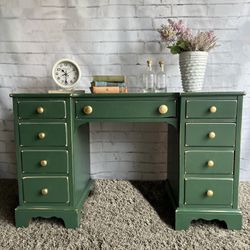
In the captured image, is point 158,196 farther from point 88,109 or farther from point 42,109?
point 42,109

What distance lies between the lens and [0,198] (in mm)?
1815

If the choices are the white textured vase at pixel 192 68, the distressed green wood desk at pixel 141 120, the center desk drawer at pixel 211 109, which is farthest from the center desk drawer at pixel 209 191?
the white textured vase at pixel 192 68

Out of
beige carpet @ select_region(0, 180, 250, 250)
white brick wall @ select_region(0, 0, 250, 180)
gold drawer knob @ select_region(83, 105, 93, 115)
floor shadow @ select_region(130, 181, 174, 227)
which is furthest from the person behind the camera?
white brick wall @ select_region(0, 0, 250, 180)

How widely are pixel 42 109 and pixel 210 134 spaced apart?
94 cm

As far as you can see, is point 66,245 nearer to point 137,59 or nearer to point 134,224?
point 134,224

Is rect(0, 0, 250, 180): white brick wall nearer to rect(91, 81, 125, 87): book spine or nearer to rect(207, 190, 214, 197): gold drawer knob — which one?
rect(91, 81, 125, 87): book spine

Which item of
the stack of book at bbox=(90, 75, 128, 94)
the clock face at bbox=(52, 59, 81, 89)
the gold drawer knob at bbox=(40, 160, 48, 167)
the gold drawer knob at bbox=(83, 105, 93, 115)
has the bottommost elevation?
the gold drawer knob at bbox=(40, 160, 48, 167)

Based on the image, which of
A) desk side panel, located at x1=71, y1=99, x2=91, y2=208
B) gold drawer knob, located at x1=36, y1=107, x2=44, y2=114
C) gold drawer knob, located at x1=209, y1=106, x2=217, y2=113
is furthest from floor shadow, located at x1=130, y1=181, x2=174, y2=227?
gold drawer knob, located at x1=36, y1=107, x2=44, y2=114

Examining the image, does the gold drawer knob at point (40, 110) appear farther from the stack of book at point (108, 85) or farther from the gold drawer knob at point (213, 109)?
the gold drawer knob at point (213, 109)

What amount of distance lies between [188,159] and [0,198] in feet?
4.35

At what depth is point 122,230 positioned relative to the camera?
58.1 inches

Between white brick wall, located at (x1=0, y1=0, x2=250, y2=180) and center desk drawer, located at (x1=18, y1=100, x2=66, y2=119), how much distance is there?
575 millimetres

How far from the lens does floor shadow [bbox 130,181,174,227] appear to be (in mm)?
1596

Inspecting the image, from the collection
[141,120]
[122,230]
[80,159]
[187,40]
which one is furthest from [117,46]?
[122,230]
